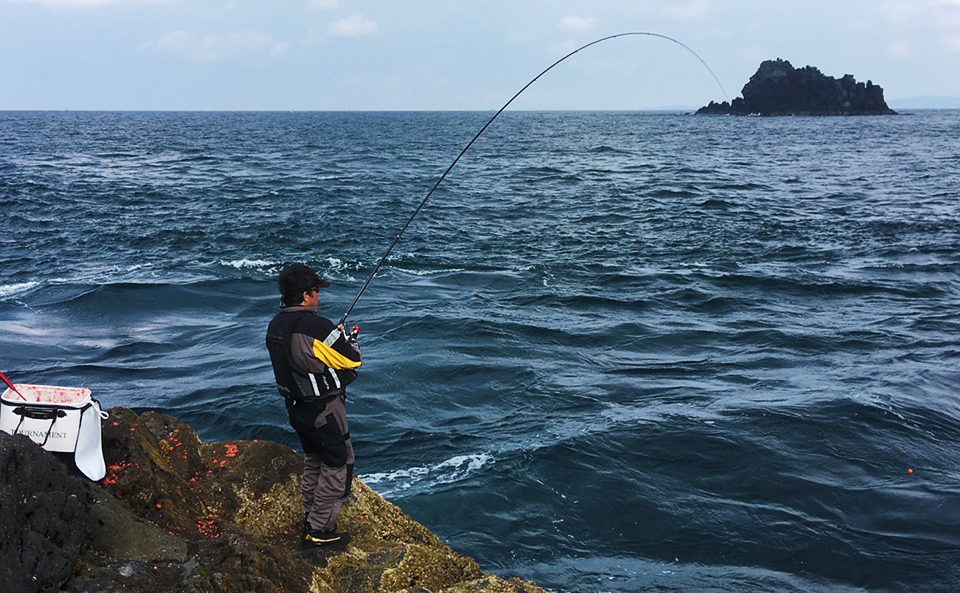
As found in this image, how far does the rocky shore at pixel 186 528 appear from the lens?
298 cm

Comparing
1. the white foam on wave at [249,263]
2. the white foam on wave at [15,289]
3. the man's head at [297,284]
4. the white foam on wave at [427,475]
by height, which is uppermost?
the man's head at [297,284]

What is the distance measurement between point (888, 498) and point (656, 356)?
3918 mm

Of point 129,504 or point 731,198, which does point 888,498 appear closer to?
point 129,504

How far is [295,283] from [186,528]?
4.66 ft

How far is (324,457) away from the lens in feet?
13.6

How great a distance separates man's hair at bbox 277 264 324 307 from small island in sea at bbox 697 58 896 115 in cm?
13640

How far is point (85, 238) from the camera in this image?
58.5 ft

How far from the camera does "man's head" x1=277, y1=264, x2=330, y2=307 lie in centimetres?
397

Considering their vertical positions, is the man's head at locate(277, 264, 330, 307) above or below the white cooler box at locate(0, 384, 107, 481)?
above

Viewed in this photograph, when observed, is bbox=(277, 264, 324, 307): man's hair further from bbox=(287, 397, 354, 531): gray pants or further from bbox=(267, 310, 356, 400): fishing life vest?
bbox=(287, 397, 354, 531): gray pants

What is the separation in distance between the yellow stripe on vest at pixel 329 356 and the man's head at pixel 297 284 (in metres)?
0.28

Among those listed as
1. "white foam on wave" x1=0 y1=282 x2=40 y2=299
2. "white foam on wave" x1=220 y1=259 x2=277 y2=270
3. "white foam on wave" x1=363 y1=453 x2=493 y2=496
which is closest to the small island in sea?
"white foam on wave" x1=220 y1=259 x2=277 y2=270

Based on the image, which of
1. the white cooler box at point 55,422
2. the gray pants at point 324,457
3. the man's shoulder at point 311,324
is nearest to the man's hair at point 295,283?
the man's shoulder at point 311,324

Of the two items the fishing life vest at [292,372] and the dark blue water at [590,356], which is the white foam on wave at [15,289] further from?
the fishing life vest at [292,372]
